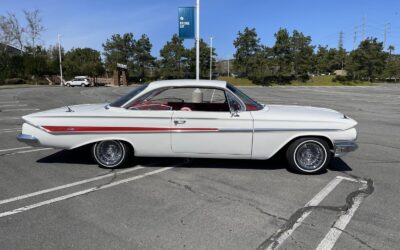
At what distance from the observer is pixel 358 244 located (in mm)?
3215

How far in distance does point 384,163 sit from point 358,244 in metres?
3.45

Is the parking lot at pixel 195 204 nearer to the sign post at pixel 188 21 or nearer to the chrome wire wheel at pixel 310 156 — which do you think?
the chrome wire wheel at pixel 310 156

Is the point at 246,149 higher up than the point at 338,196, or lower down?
higher up

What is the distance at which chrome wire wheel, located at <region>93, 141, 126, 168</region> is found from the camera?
541 cm

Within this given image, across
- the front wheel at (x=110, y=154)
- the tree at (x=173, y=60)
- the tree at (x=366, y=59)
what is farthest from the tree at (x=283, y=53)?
the front wheel at (x=110, y=154)

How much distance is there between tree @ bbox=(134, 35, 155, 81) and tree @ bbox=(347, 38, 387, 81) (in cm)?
3717

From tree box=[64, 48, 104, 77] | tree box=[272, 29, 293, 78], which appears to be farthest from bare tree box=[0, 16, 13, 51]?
tree box=[272, 29, 293, 78]

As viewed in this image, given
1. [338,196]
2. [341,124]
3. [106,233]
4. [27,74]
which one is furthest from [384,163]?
[27,74]

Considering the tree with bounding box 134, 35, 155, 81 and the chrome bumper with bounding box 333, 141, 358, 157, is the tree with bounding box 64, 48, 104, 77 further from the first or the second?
the chrome bumper with bounding box 333, 141, 358, 157

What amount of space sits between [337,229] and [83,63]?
62.3 metres

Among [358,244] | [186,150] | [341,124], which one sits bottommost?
[358,244]

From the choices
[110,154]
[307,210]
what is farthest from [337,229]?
[110,154]

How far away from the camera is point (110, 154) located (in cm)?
549

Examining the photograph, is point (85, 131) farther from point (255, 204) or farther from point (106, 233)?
point (255, 204)
